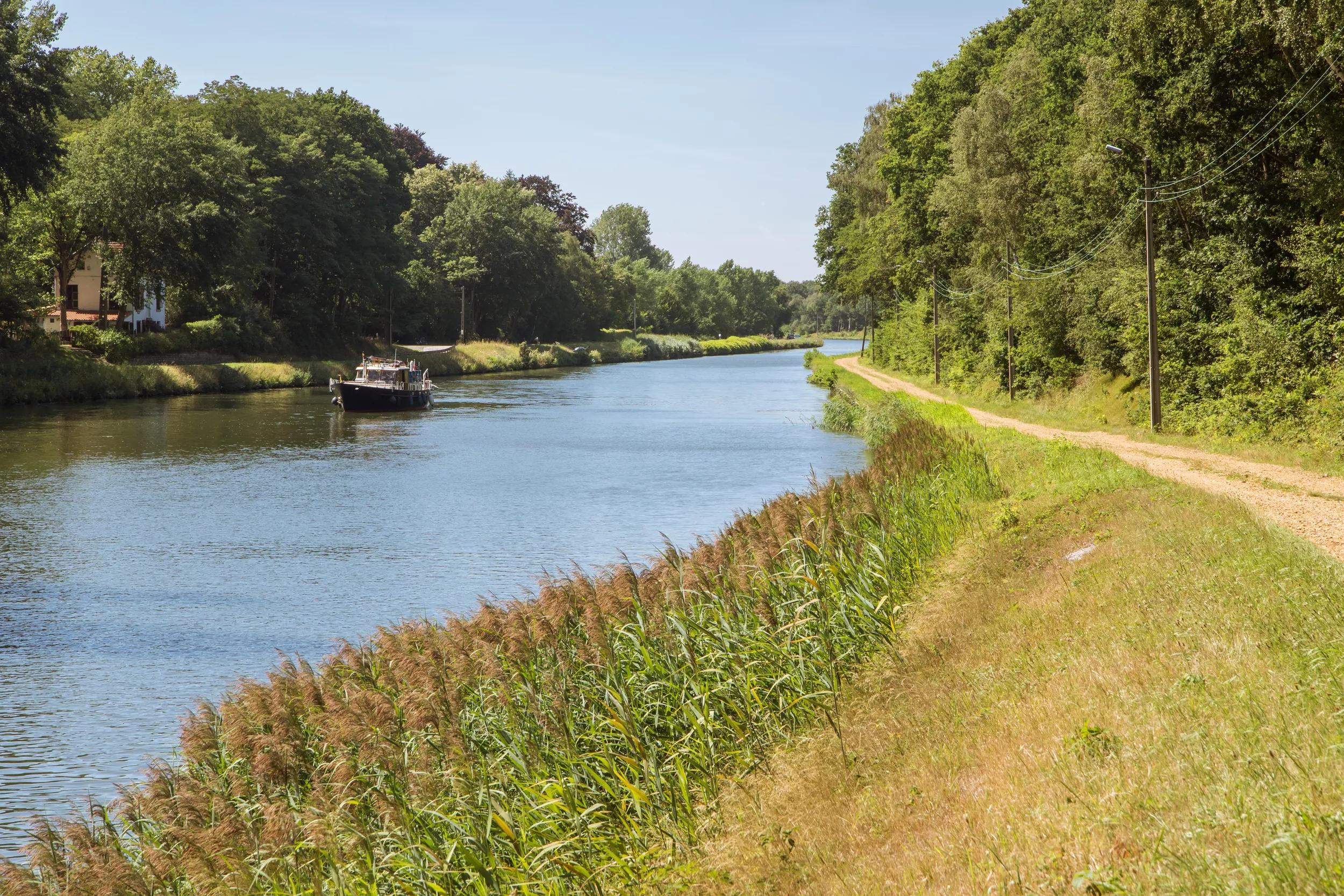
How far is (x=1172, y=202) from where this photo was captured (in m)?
30.2

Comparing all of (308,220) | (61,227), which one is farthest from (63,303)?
(308,220)

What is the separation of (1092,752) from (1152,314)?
77.2 feet

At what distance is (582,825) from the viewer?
777 cm

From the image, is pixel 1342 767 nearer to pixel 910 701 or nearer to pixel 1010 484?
pixel 910 701

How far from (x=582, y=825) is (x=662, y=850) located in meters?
0.71

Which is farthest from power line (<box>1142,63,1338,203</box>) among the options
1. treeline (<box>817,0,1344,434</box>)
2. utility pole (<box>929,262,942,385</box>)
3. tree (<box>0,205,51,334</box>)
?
tree (<box>0,205,51,334</box>)

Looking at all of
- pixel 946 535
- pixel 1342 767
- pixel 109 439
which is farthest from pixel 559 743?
pixel 109 439

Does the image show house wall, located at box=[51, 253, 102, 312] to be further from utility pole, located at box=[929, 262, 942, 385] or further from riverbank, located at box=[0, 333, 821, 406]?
utility pole, located at box=[929, 262, 942, 385]

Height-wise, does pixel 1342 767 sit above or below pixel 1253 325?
below

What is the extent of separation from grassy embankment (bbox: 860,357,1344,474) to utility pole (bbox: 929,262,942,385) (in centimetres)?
740

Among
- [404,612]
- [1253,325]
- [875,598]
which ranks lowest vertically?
[404,612]

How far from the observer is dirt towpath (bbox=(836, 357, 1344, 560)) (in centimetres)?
1362

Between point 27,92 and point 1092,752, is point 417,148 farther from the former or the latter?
point 1092,752

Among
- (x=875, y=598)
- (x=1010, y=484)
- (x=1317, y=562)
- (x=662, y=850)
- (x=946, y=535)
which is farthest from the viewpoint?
(x=1010, y=484)
